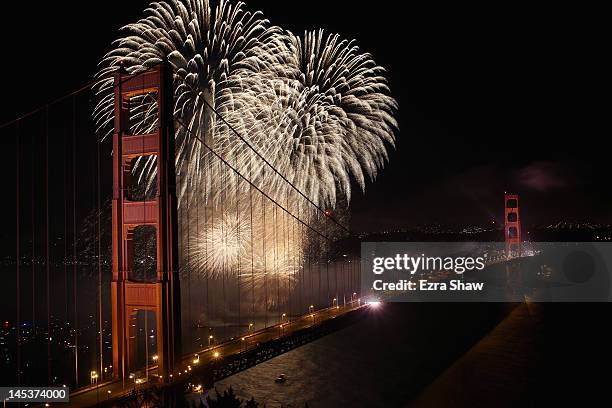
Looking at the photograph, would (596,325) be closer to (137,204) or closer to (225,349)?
(225,349)

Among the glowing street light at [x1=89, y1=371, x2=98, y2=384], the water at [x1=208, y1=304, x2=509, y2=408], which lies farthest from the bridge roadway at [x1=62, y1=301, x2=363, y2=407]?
the water at [x1=208, y1=304, x2=509, y2=408]

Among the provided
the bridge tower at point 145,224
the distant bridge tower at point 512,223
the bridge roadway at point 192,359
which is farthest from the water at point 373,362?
the distant bridge tower at point 512,223

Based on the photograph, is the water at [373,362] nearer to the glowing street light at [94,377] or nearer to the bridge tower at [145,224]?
the bridge tower at [145,224]

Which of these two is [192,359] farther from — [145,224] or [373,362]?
[373,362]

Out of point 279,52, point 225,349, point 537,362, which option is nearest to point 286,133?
point 279,52

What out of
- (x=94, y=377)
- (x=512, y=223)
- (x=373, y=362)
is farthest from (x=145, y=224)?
(x=512, y=223)
